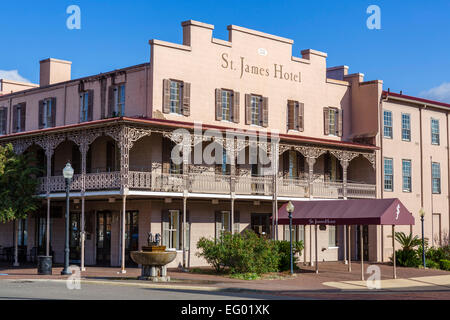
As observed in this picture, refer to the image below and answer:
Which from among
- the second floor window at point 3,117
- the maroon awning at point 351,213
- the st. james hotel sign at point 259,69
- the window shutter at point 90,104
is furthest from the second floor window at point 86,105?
the maroon awning at point 351,213

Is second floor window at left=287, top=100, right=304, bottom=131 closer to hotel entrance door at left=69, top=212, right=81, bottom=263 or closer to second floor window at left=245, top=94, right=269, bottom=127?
second floor window at left=245, top=94, right=269, bottom=127

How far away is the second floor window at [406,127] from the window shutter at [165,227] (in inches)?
621

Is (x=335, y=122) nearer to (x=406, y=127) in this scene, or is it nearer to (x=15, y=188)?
(x=406, y=127)

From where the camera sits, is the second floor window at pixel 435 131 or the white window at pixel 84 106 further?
the second floor window at pixel 435 131

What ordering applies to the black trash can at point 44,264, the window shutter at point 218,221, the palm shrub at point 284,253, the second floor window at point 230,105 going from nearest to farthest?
the black trash can at point 44,264 → the palm shrub at point 284,253 → the window shutter at point 218,221 → the second floor window at point 230,105

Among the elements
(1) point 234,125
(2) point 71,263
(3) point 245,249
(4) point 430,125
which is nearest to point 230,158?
(1) point 234,125

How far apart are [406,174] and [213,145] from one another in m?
13.2

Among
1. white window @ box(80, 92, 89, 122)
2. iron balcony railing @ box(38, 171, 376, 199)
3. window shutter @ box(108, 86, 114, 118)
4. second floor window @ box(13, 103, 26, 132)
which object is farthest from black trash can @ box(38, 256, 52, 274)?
second floor window @ box(13, 103, 26, 132)

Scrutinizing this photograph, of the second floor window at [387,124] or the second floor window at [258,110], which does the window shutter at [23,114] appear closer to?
A: the second floor window at [258,110]

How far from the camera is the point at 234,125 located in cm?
3481

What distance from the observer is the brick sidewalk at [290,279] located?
2191cm

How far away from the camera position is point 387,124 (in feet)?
131

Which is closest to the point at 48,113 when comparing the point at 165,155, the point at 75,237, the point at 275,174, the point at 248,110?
the point at 75,237

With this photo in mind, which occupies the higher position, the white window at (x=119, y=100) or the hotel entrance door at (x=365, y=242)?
the white window at (x=119, y=100)
